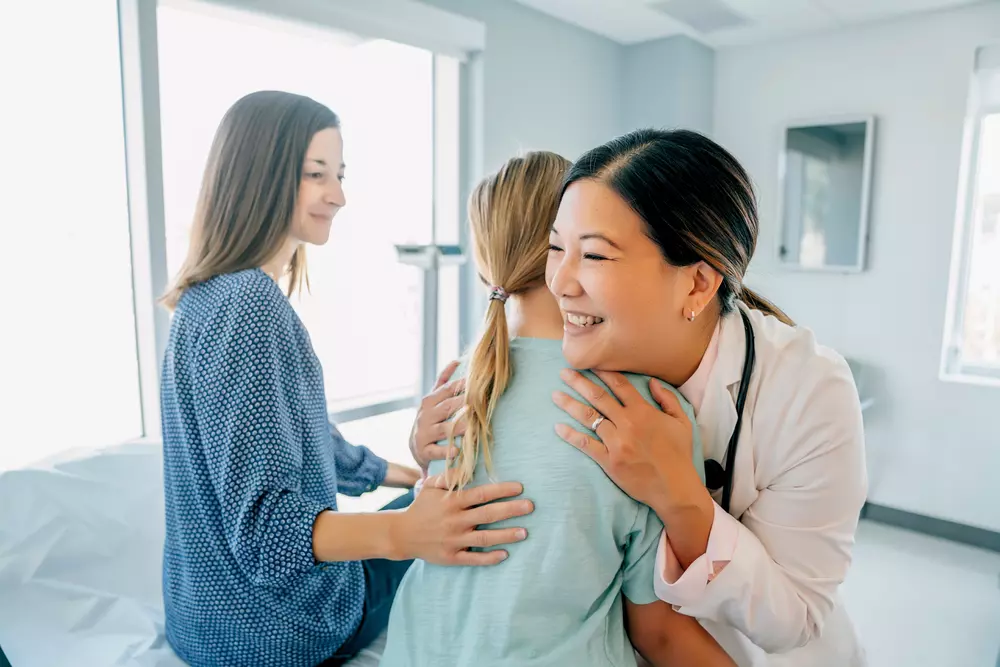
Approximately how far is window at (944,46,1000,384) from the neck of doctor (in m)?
2.76

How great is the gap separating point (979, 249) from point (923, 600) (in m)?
1.69

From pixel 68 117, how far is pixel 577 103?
234cm

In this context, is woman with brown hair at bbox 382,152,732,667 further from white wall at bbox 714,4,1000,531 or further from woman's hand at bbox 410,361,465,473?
white wall at bbox 714,4,1000,531

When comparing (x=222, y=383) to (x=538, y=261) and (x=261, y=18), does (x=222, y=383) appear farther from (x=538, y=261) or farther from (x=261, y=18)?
(x=261, y=18)

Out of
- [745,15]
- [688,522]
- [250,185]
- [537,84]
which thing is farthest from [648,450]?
[745,15]

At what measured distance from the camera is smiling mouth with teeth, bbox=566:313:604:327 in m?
1.00

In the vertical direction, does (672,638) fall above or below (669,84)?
below

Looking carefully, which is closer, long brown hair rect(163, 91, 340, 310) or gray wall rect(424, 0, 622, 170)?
long brown hair rect(163, 91, 340, 310)

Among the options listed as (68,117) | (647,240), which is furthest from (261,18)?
(647,240)

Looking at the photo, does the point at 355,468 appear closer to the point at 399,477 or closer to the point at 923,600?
the point at 399,477

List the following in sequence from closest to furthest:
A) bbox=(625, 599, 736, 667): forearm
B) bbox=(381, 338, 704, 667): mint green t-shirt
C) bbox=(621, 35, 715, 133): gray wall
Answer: bbox=(381, 338, 704, 667): mint green t-shirt < bbox=(625, 599, 736, 667): forearm < bbox=(621, 35, 715, 133): gray wall

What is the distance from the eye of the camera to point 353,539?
111 cm

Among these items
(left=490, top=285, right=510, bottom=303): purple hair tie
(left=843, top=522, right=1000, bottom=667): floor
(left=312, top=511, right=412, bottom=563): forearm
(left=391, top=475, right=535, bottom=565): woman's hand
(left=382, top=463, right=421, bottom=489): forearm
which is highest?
(left=490, top=285, right=510, bottom=303): purple hair tie

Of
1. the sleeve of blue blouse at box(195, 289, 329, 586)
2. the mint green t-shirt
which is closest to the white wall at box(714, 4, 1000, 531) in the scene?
the mint green t-shirt
